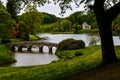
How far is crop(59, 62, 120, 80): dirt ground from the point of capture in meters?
18.6

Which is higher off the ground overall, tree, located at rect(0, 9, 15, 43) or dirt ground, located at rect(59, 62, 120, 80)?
tree, located at rect(0, 9, 15, 43)

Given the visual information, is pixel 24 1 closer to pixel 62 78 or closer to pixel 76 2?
Result: pixel 76 2

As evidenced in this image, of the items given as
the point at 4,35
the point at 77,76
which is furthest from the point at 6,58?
the point at 77,76

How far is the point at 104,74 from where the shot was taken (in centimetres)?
1944

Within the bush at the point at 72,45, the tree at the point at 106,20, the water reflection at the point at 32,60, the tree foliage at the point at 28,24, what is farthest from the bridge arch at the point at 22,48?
the tree at the point at 106,20

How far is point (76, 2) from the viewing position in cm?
2288

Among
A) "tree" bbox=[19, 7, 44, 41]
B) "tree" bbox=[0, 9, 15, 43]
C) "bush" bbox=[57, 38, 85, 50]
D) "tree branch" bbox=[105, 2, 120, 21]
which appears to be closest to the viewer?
"tree branch" bbox=[105, 2, 120, 21]

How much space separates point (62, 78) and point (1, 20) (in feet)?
185

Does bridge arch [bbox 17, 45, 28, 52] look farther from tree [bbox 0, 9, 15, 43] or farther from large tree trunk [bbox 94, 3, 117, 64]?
large tree trunk [bbox 94, 3, 117, 64]

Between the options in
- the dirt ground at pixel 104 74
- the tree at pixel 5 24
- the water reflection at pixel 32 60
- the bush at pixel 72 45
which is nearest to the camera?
the dirt ground at pixel 104 74

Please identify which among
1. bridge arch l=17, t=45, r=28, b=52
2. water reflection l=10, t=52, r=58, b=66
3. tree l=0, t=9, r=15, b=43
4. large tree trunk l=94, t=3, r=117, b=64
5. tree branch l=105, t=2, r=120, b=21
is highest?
tree l=0, t=9, r=15, b=43

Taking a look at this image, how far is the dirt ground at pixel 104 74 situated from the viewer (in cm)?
1859

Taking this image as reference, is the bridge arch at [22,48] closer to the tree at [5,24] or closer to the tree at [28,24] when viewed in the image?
the tree at [5,24]

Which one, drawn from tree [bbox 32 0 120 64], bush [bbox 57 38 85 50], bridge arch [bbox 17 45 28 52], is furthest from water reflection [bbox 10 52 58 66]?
tree [bbox 32 0 120 64]
